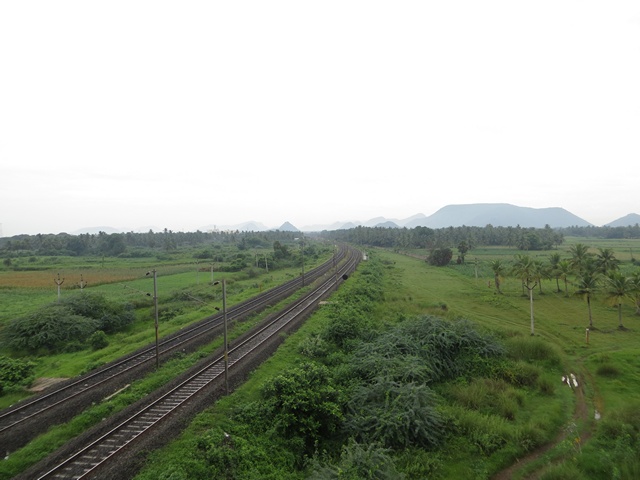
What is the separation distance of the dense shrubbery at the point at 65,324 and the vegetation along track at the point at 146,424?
58.1ft

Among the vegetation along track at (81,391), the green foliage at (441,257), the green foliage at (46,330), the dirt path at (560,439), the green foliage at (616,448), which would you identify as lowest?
the dirt path at (560,439)

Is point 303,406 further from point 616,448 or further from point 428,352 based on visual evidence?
point 616,448

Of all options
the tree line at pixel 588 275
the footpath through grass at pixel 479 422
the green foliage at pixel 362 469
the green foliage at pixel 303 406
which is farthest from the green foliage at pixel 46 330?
the tree line at pixel 588 275

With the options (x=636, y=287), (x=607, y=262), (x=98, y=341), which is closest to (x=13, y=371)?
Result: (x=98, y=341)

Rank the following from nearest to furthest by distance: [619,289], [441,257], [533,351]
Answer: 1. [533,351]
2. [619,289]
3. [441,257]

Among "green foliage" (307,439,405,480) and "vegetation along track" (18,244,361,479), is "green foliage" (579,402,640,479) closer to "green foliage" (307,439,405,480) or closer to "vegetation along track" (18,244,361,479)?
"green foliage" (307,439,405,480)

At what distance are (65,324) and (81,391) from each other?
1778cm

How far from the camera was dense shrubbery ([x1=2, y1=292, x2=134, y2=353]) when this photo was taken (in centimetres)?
3478

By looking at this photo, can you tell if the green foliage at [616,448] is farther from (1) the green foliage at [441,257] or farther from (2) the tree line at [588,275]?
(1) the green foliage at [441,257]

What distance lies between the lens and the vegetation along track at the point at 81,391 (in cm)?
1916

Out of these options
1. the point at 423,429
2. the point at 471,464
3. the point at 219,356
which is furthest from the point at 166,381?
the point at 471,464

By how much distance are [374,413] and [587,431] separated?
39.8 feet

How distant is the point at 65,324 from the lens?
123ft

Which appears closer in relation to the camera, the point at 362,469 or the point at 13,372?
the point at 362,469
